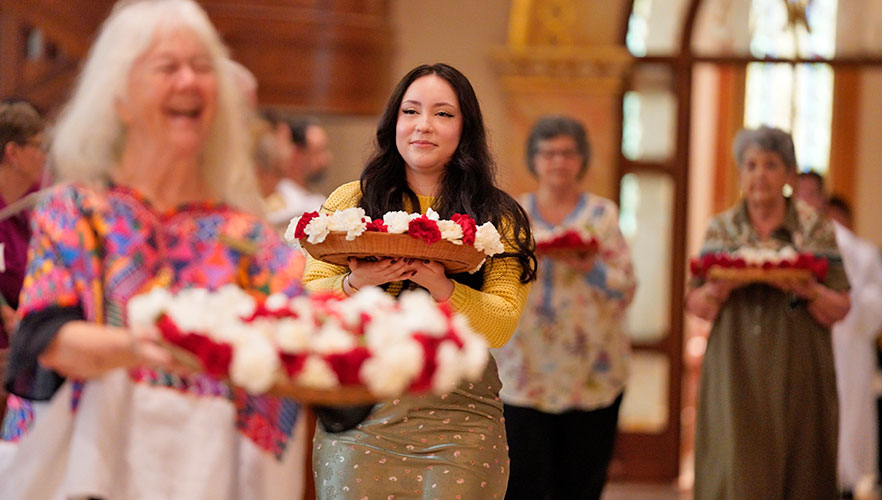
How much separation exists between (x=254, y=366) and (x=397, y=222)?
1241 mm

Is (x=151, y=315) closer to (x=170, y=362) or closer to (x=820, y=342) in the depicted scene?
(x=170, y=362)

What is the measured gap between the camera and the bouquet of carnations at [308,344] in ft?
7.72

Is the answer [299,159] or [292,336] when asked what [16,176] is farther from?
[299,159]

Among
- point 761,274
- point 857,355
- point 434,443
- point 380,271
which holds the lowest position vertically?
point 857,355

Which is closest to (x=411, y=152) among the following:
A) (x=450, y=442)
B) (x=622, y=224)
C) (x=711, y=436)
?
(x=450, y=442)

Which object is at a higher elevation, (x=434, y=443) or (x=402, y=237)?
(x=402, y=237)

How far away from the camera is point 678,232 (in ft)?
30.2

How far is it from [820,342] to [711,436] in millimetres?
631

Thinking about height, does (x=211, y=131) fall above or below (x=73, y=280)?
above

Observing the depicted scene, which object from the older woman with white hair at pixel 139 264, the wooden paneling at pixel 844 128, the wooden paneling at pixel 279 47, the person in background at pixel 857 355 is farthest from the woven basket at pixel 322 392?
the wooden paneling at pixel 844 128

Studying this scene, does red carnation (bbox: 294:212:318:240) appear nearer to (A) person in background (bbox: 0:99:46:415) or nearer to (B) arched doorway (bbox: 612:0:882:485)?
(A) person in background (bbox: 0:99:46:415)

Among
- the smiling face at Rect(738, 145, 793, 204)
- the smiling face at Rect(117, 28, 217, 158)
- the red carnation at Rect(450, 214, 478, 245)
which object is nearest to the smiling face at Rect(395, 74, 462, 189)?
the red carnation at Rect(450, 214, 478, 245)

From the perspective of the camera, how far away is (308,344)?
7.89ft

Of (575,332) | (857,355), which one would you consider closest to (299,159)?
(575,332)
